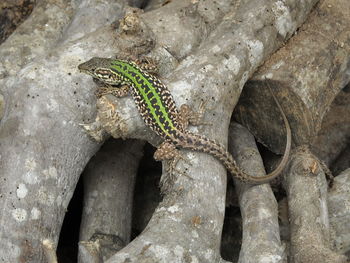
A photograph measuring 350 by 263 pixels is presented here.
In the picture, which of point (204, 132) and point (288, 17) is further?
point (288, 17)

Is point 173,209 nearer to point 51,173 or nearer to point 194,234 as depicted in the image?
point 194,234

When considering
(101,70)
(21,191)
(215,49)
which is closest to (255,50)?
(215,49)

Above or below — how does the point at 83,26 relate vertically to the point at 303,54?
below

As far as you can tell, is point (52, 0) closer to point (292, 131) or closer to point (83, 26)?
point (83, 26)

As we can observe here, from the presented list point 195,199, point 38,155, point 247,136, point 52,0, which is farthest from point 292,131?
point 52,0

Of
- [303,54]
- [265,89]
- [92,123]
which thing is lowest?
[92,123]

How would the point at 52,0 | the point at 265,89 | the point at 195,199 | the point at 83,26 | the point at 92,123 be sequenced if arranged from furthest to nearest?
the point at 52,0
the point at 83,26
the point at 265,89
the point at 92,123
the point at 195,199

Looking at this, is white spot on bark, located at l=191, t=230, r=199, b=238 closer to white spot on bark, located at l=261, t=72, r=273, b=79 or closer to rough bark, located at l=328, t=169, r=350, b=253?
rough bark, located at l=328, t=169, r=350, b=253
